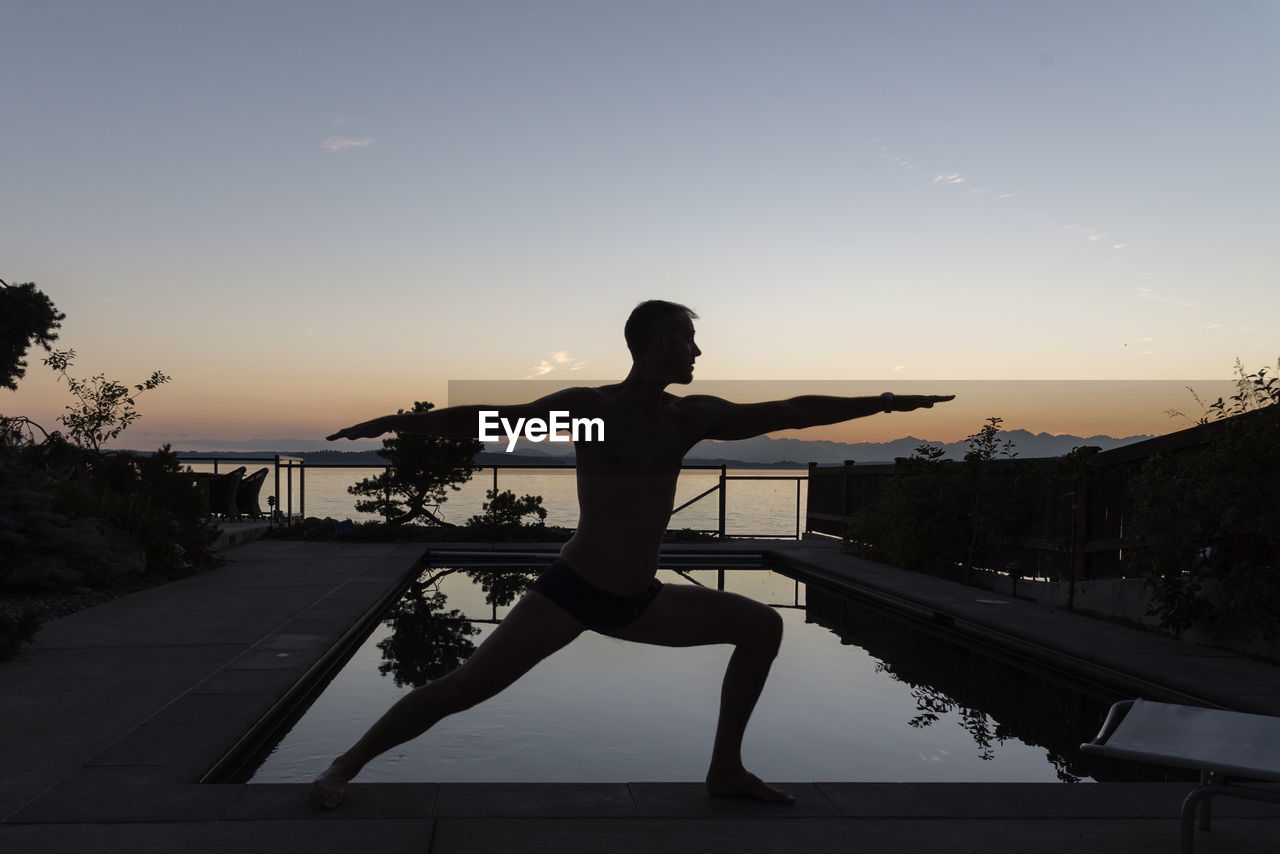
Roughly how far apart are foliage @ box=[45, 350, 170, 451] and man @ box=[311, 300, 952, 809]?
41.2 ft

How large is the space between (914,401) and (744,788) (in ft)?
4.68

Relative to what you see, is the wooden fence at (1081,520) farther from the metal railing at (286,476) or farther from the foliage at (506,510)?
the metal railing at (286,476)

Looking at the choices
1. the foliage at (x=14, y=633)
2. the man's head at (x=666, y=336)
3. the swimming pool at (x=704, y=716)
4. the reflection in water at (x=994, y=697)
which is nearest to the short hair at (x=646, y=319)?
the man's head at (x=666, y=336)

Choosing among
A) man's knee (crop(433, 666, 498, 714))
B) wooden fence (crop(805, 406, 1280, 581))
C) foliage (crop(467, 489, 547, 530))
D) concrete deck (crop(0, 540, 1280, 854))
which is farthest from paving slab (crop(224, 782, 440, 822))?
foliage (crop(467, 489, 547, 530))

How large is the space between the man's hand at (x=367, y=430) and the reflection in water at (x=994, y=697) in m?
3.55

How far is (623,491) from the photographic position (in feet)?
9.34

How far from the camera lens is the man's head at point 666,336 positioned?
115 inches

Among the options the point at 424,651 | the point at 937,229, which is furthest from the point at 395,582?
the point at 937,229

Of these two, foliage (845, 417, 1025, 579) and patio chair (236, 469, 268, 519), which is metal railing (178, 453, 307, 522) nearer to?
patio chair (236, 469, 268, 519)

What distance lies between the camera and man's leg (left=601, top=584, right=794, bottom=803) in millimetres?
2924

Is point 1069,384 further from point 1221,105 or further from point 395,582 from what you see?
point 395,582

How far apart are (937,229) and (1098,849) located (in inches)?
431

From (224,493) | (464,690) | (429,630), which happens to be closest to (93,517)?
(429,630)

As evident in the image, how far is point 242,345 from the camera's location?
671 inches
